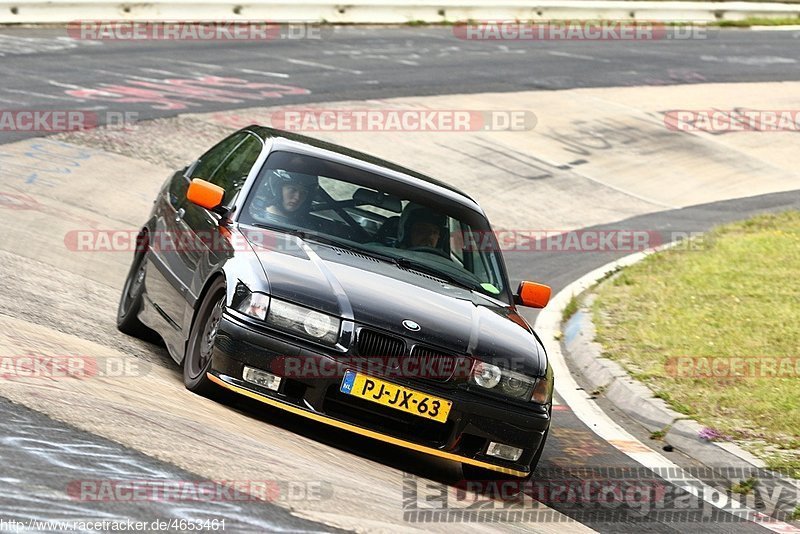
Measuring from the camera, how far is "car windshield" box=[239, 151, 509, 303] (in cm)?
760

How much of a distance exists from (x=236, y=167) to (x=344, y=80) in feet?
45.7

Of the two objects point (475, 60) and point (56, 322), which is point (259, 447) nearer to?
point (56, 322)

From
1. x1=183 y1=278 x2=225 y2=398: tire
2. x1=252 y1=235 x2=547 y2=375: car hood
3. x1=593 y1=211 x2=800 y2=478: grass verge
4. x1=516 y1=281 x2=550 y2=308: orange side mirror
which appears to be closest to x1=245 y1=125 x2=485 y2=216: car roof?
x1=516 y1=281 x2=550 y2=308: orange side mirror

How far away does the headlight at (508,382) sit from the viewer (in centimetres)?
659

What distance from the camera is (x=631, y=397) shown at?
30.8 ft

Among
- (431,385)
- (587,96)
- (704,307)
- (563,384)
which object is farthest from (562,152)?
(431,385)

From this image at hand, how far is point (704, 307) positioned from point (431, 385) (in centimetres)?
578

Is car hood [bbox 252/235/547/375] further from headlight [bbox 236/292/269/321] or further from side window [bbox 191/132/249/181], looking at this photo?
side window [bbox 191/132/249/181]

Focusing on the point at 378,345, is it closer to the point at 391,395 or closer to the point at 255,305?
the point at 391,395

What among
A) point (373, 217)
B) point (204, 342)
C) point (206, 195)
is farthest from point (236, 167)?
point (204, 342)

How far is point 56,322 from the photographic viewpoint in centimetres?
810

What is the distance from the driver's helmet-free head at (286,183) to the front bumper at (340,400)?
4.46 ft

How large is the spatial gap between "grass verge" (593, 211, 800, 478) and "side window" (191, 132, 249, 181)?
130 inches

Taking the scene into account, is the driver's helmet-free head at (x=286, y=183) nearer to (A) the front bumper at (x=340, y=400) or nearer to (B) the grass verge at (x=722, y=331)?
(A) the front bumper at (x=340, y=400)
